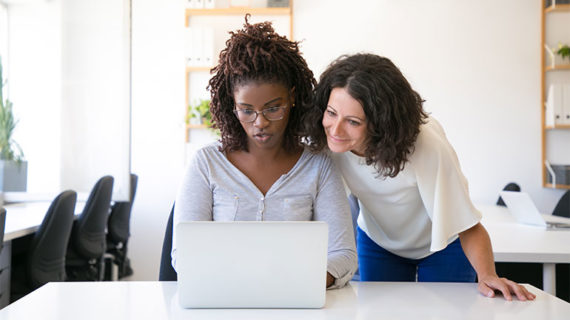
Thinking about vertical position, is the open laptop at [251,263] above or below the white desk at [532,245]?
above

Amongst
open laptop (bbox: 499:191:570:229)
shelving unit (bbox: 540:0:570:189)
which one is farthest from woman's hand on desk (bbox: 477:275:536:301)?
shelving unit (bbox: 540:0:570:189)

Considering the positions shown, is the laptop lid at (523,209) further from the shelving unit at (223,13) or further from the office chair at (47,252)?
the shelving unit at (223,13)

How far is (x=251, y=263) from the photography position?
114cm

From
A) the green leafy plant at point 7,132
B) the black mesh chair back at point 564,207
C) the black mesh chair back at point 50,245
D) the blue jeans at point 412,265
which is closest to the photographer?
the blue jeans at point 412,265

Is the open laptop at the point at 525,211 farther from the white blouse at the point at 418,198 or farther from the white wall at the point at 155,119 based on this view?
the white wall at the point at 155,119

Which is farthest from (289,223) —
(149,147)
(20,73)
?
(149,147)

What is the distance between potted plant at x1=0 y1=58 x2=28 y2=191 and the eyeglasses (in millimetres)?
2714

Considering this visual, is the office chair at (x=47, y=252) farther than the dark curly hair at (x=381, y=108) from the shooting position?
Yes

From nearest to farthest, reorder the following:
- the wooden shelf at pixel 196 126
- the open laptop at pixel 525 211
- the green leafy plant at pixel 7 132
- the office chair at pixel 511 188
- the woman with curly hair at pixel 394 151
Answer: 1. the woman with curly hair at pixel 394 151
2. the open laptop at pixel 525 211
3. the green leafy plant at pixel 7 132
4. the office chair at pixel 511 188
5. the wooden shelf at pixel 196 126

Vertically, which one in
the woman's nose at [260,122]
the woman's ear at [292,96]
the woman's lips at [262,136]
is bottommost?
the woman's lips at [262,136]

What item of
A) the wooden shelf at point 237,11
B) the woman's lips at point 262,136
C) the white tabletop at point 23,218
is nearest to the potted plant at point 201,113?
the wooden shelf at point 237,11

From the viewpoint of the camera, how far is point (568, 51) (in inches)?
180

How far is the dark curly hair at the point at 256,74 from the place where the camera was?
4.84ft

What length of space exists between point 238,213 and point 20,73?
280 centimetres
